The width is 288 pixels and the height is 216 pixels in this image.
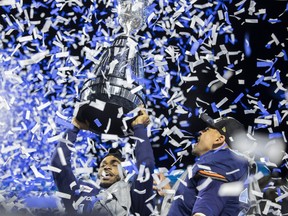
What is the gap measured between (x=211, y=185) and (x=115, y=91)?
0.41m

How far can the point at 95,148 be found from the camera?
2.03m

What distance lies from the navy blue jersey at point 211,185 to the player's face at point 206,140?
0.24 feet

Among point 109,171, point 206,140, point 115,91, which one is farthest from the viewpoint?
point 109,171

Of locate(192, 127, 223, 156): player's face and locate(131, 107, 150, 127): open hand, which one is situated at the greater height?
locate(131, 107, 150, 127): open hand

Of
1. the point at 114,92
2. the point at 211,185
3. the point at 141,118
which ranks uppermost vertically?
the point at 114,92

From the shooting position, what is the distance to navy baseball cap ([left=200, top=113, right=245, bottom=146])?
5.90ft

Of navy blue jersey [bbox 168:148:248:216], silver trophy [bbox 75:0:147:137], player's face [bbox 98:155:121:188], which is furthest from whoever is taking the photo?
player's face [bbox 98:155:121:188]

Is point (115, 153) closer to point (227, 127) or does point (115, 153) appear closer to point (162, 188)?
point (162, 188)

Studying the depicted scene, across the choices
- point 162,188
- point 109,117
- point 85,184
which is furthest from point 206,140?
point 85,184

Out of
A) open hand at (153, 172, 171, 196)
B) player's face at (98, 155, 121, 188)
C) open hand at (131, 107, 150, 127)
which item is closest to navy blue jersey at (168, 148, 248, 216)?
open hand at (153, 172, 171, 196)

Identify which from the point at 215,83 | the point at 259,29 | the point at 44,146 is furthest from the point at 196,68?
the point at 44,146

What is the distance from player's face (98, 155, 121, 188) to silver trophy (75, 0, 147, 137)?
0.22m

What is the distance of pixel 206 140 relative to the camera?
1816 millimetres

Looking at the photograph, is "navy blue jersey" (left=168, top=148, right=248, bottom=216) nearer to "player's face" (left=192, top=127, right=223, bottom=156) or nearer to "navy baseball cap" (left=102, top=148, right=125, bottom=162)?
"player's face" (left=192, top=127, right=223, bottom=156)
